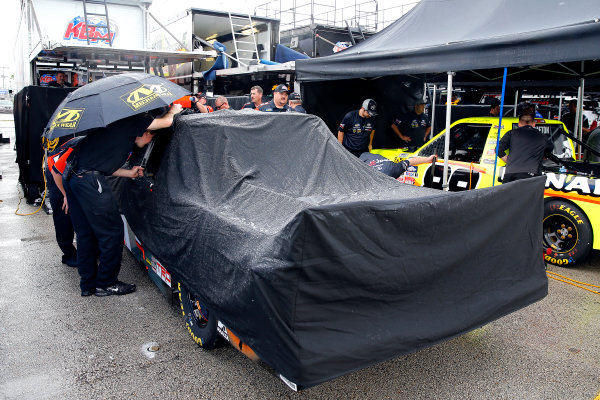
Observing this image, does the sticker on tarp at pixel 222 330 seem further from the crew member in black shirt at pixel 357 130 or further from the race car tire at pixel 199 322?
the crew member in black shirt at pixel 357 130

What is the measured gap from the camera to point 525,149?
6.03 metres

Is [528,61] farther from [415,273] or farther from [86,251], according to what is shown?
[86,251]

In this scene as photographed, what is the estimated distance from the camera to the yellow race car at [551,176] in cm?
546

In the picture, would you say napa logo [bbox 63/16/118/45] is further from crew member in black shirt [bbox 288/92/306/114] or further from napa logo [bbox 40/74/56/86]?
crew member in black shirt [bbox 288/92/306/114]

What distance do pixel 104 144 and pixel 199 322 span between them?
1684mm

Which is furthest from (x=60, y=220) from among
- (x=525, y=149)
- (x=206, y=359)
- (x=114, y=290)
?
(x=525, y=149)

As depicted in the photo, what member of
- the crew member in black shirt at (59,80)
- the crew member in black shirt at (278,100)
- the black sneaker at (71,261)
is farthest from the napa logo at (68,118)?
the crew member in black shirt at (59,80)

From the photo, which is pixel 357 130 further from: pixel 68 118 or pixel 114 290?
pixel 68 118

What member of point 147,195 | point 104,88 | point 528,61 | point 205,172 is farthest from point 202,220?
point 528,61

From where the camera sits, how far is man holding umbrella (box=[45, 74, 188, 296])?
12.5 feet

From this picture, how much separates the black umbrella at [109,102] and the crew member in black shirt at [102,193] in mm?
181

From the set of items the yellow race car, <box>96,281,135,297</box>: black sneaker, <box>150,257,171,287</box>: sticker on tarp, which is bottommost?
<box>96,281,135,297</box>: black sneaker

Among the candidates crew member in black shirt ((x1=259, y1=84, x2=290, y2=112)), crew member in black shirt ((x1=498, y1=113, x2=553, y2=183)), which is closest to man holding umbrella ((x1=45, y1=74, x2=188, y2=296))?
crew member in black shirt ((x1=259, y1=84, x2=290, y2=112))

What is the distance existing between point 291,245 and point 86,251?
116 inches
